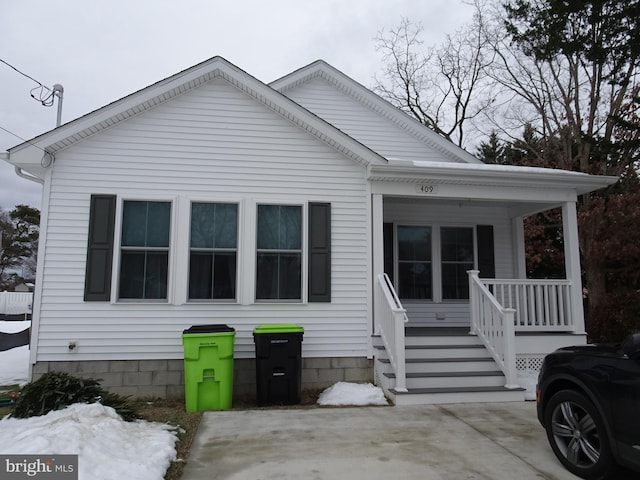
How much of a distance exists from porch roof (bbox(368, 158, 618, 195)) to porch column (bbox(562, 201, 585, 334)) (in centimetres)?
49

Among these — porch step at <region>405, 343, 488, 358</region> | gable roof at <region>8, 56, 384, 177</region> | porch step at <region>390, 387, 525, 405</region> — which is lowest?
porch step at <region>390, 387, 525, 405</region>

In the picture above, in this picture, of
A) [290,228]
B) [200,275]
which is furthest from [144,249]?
[290,228]

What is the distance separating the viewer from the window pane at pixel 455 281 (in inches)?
375

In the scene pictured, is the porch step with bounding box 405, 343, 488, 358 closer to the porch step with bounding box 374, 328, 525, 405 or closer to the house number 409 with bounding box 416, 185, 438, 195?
the porch step with bounding box 374, 328, 525, 405

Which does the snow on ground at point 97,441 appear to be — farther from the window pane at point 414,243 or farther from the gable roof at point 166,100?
the window pane at point 414,243

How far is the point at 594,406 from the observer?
3.46 meters

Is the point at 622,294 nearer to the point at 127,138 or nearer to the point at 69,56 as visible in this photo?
the point at 127,138

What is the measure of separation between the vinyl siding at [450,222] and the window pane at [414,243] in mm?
155

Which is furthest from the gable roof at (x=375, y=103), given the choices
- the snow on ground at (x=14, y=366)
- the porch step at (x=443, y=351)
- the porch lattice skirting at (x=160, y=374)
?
the snow on ground at (x=14, y=366)

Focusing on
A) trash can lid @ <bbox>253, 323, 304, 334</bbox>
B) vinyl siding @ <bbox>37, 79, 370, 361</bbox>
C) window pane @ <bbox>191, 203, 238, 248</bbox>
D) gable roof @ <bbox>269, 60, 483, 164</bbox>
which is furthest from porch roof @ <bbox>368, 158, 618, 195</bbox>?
trash can lid @ <bbox>253, 323, 304, 334</bbox>

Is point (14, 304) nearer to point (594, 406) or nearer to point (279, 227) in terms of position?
point (279, 227)

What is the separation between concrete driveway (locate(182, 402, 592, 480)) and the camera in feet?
12.3

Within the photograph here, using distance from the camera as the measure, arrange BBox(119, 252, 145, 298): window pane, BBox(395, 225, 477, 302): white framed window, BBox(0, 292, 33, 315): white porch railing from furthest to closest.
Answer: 1. BBox(0, 292, 33, 315): white porch railing
2. BBox(395, 225, 477, 302): white framed window
3. BBox(119, 252, 145, 298): window pane

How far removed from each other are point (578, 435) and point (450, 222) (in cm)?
633
